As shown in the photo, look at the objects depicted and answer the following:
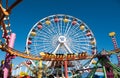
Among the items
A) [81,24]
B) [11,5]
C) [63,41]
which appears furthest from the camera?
[81,24]

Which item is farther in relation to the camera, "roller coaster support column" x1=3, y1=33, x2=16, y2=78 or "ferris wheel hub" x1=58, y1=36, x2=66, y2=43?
"ferris wheel hub" x1=58, y1=36, x2=66, y2=43

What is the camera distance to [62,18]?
42125 millimetres

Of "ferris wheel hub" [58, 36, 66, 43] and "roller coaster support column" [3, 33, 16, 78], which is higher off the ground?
"ferris wheel hub" [58, 36, 66, 43]

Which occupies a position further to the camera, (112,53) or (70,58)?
(70,58)

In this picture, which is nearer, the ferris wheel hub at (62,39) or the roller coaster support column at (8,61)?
the roller coaster support column at (8,61)

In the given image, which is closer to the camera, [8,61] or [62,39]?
[8,61]

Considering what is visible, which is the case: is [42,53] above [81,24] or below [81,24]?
below

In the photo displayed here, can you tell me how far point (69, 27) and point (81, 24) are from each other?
2.52m

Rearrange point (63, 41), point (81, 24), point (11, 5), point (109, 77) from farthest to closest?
point (81, 24) < point (63, 41) < point (109, 77) < point (11, 5)

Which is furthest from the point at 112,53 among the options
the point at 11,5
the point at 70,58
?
the point at 11,5

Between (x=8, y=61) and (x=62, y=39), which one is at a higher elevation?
(x=62, y=39)

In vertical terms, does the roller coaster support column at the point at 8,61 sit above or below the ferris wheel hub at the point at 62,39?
below

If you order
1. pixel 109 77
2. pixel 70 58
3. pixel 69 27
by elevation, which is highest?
pixel 69 27

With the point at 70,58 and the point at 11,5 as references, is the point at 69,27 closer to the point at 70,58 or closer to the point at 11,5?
the point at 70,58
